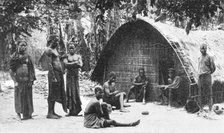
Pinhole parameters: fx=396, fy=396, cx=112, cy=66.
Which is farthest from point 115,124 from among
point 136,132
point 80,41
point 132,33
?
point 80,41

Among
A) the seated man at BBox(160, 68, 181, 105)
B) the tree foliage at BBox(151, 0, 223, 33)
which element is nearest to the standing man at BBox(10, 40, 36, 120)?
the seated man at BBox(160, 68, 181, 105)

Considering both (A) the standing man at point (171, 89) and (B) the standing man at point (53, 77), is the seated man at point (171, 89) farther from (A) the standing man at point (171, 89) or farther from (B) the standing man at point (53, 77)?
(B) the standing man at point (53, 77)

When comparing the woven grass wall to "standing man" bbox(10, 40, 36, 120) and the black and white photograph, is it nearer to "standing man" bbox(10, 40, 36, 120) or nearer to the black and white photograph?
the black and white photograph

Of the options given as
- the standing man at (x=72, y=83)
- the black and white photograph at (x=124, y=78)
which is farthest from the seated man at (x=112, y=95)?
the standing man at (x=72, y=83)

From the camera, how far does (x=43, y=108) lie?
1183cm

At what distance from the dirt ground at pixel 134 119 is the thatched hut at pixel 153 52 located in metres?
1.61

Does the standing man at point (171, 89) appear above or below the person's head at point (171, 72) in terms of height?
below

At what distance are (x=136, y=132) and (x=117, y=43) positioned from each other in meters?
7.17

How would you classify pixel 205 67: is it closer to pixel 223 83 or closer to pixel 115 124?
pixel 223 83

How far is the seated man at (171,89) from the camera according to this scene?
12.2m

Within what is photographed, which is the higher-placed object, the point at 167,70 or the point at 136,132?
the point at 167,70

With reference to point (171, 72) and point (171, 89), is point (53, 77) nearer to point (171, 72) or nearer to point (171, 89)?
point (171, 89)

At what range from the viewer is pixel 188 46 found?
513 inches

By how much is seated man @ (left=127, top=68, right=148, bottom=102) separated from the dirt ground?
3.02 ft
